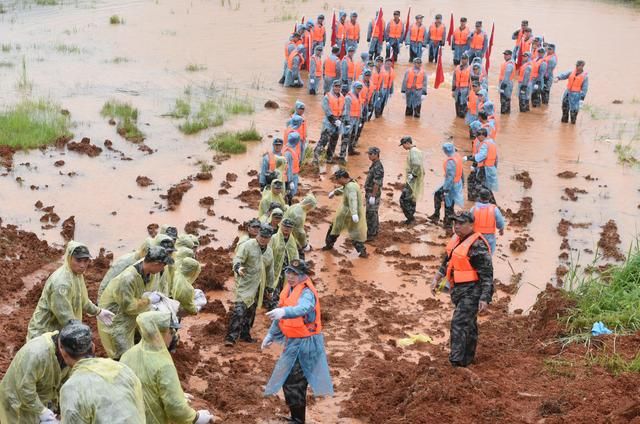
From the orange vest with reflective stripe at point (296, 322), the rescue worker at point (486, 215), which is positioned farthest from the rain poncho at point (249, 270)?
the rescue worker at point (486, 215)

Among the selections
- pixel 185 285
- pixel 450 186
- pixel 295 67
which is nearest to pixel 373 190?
pixel 450 186

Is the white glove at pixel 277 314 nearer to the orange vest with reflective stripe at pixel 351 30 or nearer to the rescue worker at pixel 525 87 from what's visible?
the rescue worker at pixel 525 87

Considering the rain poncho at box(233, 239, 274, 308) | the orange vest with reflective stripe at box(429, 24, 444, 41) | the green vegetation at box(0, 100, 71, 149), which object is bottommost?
the green vegetation at box(0, 100, 71, 149)

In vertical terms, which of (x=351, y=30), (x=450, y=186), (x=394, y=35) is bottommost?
(x=450, y=186)

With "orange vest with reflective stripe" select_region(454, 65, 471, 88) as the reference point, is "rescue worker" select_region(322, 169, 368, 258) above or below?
below

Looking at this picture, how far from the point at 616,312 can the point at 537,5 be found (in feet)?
100

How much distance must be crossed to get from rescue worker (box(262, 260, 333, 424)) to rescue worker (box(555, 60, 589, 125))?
14416 millimetres

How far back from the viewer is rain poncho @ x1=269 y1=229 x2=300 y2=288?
409 inches

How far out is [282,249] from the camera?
10.4 m

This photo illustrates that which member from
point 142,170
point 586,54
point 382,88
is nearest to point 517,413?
point 142,170

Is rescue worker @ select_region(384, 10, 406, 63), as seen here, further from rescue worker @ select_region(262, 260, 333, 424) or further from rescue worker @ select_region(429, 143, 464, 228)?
rescue worker @ select_region(262, 260, 333, 424)

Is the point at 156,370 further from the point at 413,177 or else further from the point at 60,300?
the point at 413,177

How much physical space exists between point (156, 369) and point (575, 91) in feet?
55.4

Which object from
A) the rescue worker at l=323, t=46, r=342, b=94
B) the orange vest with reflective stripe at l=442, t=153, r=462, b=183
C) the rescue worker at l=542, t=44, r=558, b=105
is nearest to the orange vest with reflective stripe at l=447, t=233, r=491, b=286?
the orange vest with reflective stripe at l=442, t=153, r=462, b=183
